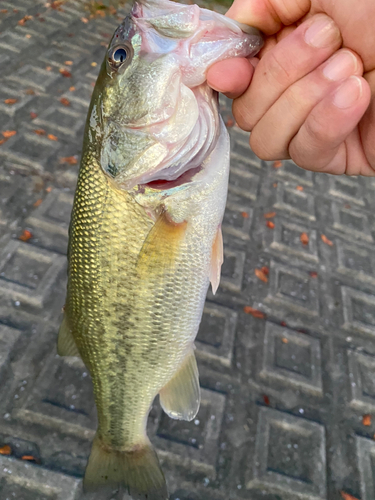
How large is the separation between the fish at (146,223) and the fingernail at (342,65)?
0.90 feet

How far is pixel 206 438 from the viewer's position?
209 cm

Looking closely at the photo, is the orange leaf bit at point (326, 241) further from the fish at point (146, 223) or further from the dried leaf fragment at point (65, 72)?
the dried leaf fragment at point (65, 72)

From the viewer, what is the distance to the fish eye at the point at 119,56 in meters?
1.17

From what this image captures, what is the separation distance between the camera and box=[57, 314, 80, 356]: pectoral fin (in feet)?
5.19

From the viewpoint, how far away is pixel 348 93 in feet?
3.46

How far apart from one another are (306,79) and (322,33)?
0.44 feet

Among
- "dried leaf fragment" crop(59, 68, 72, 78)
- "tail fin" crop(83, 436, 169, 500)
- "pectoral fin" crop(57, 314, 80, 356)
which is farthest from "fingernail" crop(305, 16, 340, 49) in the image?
"dried leaf fragment" crop(59, 68, 72, 78)

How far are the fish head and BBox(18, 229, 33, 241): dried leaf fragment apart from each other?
1608 millimetres

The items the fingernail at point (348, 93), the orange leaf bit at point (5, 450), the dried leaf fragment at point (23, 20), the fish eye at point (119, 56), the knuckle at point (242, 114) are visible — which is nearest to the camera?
the fingernail at point (348, 93)

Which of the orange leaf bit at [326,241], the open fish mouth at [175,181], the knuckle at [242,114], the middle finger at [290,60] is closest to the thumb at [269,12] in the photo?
the middle finger at [290,60]

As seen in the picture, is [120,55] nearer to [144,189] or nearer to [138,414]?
[144,189]

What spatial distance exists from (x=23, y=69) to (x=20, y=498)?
391cm

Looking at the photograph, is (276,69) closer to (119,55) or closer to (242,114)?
(242,114)

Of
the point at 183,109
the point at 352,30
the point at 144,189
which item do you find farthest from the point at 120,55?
the point at 352,30
